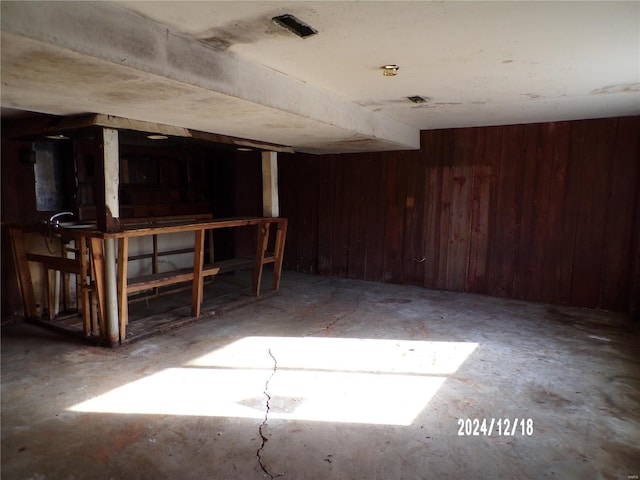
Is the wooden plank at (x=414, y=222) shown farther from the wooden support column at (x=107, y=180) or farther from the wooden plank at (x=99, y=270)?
the wooden plank at (x=99, y=270)

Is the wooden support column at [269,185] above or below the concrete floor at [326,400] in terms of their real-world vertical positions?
above

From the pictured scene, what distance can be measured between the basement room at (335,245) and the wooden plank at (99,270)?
2cm

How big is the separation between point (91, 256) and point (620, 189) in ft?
20.1

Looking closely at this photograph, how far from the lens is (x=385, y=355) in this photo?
378cm

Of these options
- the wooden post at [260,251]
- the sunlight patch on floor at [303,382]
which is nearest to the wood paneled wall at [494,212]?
the wooden post at [260,251]

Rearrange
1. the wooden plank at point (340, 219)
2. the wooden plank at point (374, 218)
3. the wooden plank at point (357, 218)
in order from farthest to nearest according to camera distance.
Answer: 1. the wooden plank at point (340, 219)
2. the wooden plank at point (357, 218)
3. the wooden plank at point (374, 218)

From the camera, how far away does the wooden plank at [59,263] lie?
4023 millimetres

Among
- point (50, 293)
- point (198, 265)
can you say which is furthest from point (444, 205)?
point (50, 293)

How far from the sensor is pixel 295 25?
2293 millimetres

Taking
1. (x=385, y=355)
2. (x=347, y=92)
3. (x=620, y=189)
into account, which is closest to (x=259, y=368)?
(x=385, y=355)

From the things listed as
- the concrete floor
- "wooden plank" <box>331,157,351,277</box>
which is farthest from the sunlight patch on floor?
"wooden plank" <box>331,157,351,277</box>

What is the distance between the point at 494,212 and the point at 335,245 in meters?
2.75

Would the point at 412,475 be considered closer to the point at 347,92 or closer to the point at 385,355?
the point at 385,355

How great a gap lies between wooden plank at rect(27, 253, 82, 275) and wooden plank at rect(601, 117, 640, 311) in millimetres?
6216
